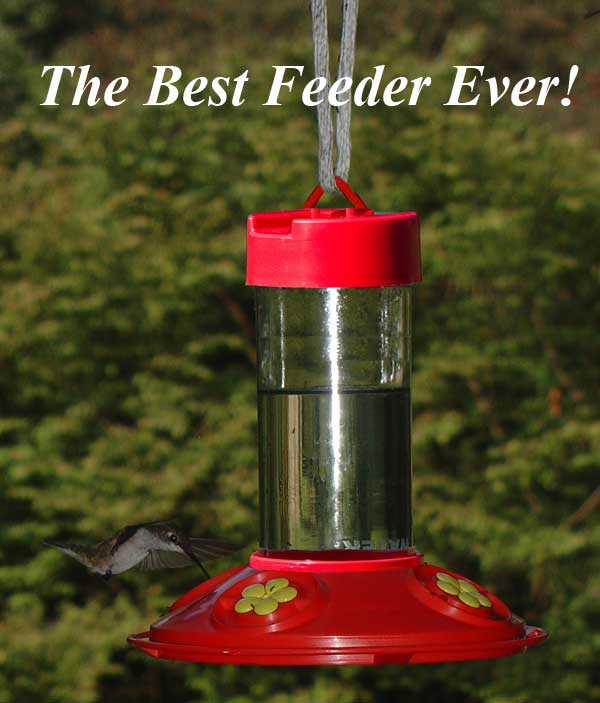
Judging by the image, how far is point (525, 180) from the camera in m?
6.41

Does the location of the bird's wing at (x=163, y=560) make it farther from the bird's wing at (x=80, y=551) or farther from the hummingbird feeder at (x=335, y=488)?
the hummingbird feeder at (x=335, y=488)

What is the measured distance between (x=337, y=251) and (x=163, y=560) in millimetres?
1092

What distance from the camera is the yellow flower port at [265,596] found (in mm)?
1887

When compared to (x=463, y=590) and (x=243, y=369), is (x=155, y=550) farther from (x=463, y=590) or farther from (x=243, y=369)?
(x=243, y=369)

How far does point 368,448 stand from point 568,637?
4319 mm

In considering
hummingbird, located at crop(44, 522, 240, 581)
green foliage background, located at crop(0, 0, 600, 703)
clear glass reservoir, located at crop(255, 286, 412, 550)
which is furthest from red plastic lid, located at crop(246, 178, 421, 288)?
green foliage background, located at crop(0, 0, 600, 703)

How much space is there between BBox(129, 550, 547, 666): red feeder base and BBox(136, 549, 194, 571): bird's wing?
0.67 meters

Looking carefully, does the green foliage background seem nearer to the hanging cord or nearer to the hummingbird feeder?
the hummingbird feeder

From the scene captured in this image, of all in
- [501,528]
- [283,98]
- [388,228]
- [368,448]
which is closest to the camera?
[388,228]

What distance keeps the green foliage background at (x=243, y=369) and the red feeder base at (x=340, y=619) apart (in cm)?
420

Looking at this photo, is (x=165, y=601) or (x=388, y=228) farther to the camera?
(x=165, y=601)

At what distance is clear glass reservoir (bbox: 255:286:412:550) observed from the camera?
85.3 inches

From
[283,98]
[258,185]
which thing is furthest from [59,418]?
[283,98]

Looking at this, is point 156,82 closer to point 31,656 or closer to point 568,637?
point 31,656
